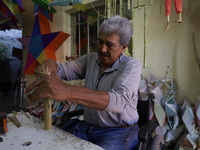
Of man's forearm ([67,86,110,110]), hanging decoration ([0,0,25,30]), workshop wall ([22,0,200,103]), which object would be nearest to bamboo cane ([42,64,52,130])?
man's forearm ([67,86,110,110])

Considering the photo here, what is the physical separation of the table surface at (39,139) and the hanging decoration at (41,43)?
8.64ft

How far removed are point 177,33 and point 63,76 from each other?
176cm

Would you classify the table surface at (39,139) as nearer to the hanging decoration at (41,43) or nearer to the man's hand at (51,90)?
the man's hand at (51,90)

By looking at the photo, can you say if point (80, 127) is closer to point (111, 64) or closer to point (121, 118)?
point (121, 118)

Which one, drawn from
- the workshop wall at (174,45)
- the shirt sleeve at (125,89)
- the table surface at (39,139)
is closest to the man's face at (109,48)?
the shirt sleeve at (125,89)

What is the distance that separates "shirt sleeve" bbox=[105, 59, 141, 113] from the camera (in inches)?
35.9

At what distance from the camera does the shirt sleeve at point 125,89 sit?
91 centimetres

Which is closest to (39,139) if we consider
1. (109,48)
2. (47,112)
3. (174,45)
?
(47,112)

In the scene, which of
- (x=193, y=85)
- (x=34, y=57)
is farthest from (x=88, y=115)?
(x=34, y=57)

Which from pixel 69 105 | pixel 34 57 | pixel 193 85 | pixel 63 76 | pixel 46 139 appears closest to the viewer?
pixel 46 139

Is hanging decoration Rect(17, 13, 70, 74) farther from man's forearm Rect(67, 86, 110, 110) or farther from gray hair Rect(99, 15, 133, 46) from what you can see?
man's forearm Rect(67, 86, 110, 110)

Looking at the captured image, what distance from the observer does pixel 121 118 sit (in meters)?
1.25

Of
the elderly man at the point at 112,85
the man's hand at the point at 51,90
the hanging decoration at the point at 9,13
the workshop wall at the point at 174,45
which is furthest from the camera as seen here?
the hanging decoration at the point at 9,13

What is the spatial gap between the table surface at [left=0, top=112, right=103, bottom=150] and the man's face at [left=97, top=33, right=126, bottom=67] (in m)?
0.69
